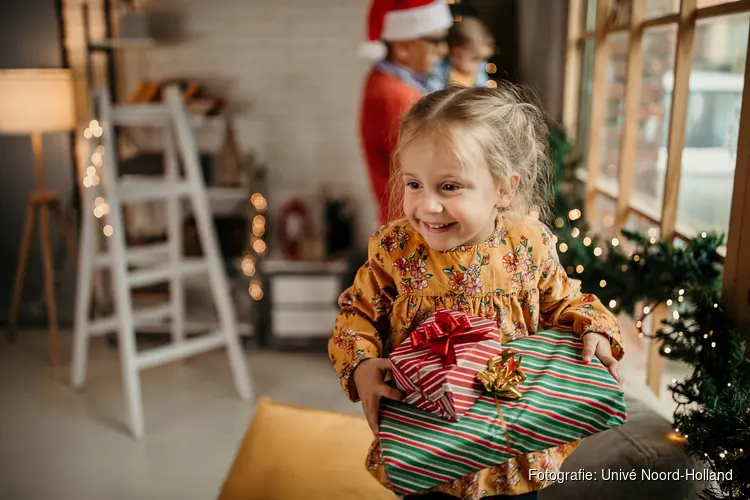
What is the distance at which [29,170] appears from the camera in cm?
410

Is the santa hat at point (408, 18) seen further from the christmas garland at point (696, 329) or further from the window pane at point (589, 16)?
the christmas garland at point (696, 329)

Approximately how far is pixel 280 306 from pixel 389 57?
1.47 m

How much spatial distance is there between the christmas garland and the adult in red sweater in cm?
81

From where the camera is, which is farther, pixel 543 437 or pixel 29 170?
pixel 29 170

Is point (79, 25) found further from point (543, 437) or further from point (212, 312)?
point (543, 437)

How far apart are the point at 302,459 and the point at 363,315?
777 mm

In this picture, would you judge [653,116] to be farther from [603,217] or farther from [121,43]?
[121,43]

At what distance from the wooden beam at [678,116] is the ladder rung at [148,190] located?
1896 mm

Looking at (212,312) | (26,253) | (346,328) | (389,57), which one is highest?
(389,57)

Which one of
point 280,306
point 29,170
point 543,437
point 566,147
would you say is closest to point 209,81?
point 29,170

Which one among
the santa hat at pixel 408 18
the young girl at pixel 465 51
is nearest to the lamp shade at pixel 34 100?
the santa hat at pixel 408 18

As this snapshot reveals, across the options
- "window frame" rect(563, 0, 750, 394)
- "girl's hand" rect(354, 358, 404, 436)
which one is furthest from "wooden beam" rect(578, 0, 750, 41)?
"girl's hand" rect(354, 358, 404, 436)

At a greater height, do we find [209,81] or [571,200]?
[209,81]

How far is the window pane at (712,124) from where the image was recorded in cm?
184
